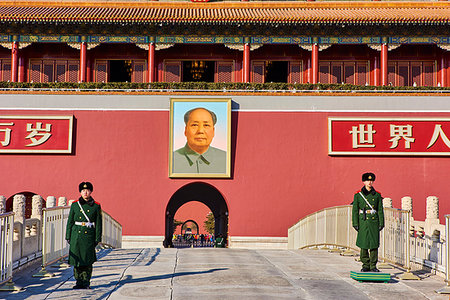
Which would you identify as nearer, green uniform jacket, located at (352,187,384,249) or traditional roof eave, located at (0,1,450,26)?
green uniform jacket, located at (352,187,384,249)

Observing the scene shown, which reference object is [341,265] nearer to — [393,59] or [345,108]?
[345,108]

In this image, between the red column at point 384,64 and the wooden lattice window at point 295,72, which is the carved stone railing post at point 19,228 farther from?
the red column at point 384,64

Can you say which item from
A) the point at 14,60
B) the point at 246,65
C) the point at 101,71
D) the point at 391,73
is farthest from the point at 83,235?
the point at 391,73

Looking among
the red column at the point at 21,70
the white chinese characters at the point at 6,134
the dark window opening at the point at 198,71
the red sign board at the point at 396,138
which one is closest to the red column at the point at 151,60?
the dark window opening at the point at 198,71

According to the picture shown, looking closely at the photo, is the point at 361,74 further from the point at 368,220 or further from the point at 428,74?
the point at 368,220

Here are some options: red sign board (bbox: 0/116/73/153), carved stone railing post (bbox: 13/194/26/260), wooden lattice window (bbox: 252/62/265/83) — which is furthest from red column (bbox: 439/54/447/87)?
carved stone railing post (bbox: 13/194/26/260)

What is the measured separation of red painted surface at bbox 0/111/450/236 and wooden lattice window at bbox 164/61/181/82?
4.77 metres

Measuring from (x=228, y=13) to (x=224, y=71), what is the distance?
246 cm

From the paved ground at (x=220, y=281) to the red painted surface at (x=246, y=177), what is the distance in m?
8.93

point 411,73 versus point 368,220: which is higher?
point 411,73

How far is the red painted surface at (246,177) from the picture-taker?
71.6 feet

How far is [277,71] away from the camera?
2650 cm

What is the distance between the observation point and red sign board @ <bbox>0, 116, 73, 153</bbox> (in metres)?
21.8

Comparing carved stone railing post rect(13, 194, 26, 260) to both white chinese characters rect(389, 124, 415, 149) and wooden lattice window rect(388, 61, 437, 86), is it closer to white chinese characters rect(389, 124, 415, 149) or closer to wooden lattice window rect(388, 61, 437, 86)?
white chinese characters rect(389, 124, 415, 149)
